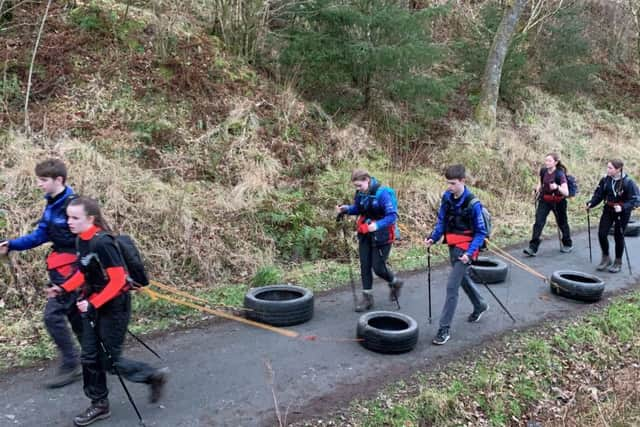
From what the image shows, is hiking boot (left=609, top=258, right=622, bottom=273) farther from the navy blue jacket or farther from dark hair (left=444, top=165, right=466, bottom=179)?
dark hair (left=444, top=165, right=466, bottom=179)

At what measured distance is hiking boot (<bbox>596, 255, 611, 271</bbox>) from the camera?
31.8 ft

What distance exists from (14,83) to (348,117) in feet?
26.7

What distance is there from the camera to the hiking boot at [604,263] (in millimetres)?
9703

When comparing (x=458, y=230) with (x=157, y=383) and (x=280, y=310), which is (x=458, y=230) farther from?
(x=157, y=383)

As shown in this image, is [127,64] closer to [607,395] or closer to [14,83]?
[14,83]

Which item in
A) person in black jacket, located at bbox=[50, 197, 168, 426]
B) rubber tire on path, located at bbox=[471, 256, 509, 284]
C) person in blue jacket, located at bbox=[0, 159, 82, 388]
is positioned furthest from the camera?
rubber tire on path, located at bbox=[471, 256, 509, 284]

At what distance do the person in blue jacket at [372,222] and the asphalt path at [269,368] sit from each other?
0.63 m

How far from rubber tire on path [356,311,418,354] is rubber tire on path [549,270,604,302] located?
3229mm

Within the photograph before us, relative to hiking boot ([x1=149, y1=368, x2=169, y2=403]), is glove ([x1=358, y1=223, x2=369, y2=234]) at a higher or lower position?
higher

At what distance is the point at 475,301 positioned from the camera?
277 inches

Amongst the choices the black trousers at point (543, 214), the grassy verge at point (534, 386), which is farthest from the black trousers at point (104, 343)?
the black trousers at point (543, 214)

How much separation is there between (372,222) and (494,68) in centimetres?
1344

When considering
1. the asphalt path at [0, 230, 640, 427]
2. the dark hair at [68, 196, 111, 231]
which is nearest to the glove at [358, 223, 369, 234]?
the asphalt path at [0, 230, 640, 427]

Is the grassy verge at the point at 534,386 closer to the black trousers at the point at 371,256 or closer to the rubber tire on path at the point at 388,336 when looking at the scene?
the rubber tire on path at the point at 388,336
